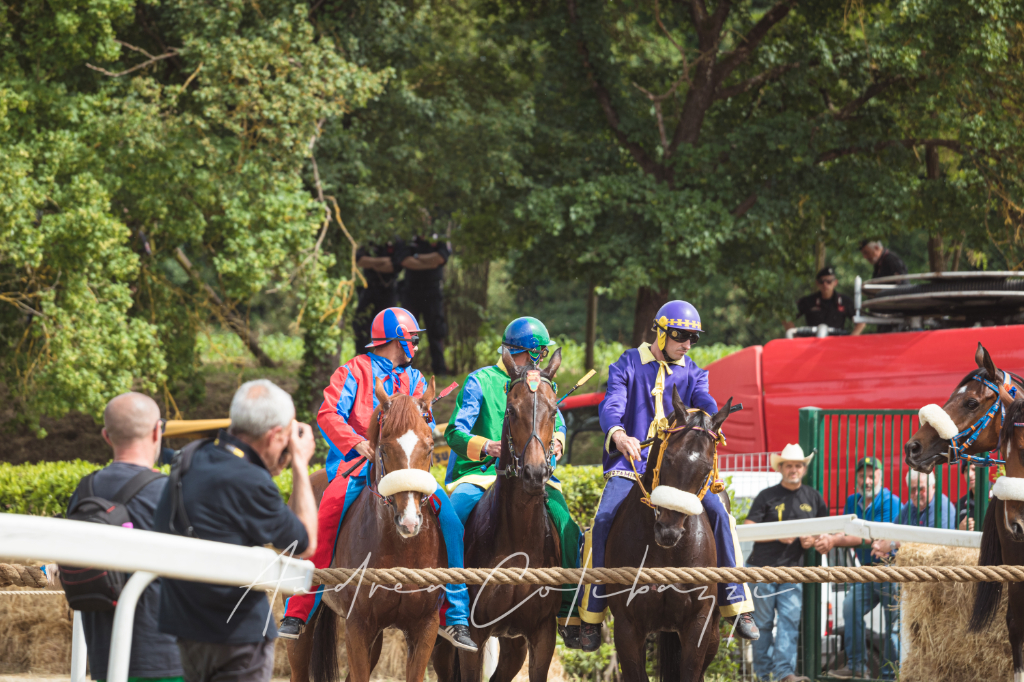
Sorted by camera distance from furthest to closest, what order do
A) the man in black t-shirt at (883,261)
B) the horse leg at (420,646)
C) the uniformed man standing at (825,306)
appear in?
1. the uniformed man standing at (825,306)
2. the man in black t-shirt at (883,261)
3. the horse leg at (420,646)

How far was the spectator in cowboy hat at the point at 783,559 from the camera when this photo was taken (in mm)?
7656

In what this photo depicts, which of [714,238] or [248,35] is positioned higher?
[248,35]

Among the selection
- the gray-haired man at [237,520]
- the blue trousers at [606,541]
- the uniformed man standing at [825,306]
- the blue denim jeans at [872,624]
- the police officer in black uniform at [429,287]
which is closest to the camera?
the gray-haired man at [237,520]

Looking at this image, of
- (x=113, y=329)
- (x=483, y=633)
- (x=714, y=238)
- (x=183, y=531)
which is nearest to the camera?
(x=183, y=531)

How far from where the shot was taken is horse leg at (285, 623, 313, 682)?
5.82 m

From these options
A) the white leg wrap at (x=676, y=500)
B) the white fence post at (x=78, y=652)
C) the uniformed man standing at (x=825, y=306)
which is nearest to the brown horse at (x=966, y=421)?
the white leg wrap at (x=676, y=500)

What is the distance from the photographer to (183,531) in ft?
10.9

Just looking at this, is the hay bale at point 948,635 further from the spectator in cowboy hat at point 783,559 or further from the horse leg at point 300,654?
the horse leg at point 300,654

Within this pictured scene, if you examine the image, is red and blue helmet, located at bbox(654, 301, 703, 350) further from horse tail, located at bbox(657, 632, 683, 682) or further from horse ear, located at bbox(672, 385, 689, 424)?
horse tail, located at bbox(657, 632, 683, 682)

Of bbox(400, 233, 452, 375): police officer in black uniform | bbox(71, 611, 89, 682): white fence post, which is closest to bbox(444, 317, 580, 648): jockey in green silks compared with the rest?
bbox(71, 611, 89, 682): white fence post

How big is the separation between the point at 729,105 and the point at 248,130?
8595mm

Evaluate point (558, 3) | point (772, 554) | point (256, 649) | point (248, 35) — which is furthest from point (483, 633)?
point (558, 3)

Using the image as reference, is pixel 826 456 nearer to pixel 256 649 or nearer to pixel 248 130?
pixel 256 649

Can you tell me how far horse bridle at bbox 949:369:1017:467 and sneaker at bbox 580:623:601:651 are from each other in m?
2.58
